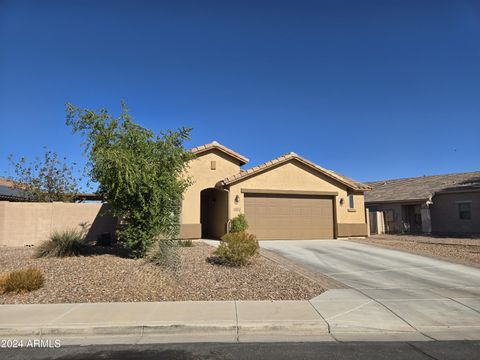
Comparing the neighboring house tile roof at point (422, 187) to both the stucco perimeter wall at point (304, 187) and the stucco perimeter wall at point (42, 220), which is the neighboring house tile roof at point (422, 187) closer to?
the stucco perimeter wall at point (304, 187)

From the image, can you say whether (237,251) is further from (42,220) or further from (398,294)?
(42,220)

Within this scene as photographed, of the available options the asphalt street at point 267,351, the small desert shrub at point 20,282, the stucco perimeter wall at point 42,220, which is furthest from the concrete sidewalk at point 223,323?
the stucco perimeter wall at point 42,220

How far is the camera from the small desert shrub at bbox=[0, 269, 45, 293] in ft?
27.7

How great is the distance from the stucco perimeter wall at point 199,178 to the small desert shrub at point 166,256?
26.3ft

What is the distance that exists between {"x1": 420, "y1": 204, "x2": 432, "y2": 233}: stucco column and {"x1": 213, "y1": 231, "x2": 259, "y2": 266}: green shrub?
2098 centimetres

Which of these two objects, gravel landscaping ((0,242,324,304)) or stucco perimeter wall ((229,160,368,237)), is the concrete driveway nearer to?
gravel landscaping ((0,242,324,304))

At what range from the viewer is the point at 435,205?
29281mm

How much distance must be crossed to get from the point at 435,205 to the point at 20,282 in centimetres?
2908

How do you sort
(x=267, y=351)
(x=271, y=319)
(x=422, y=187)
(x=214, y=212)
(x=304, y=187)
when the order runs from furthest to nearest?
1. (x=422, y=187)
2. (x=214, y=212)
3. (x=304, y=187)
4. (x=271, y=319)
5. (x=267, y=351)

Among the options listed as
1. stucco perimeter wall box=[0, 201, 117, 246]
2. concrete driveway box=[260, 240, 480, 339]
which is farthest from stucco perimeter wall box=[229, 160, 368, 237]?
stucco perimeter wall box=[0, 201, 117, 246]

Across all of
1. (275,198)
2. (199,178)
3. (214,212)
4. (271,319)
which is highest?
(199,178)

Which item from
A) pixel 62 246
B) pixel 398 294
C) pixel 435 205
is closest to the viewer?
pixel 398 294

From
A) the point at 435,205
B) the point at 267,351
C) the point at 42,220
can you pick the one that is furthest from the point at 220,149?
the point at 435,205

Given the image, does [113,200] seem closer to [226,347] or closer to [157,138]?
[157,138]
